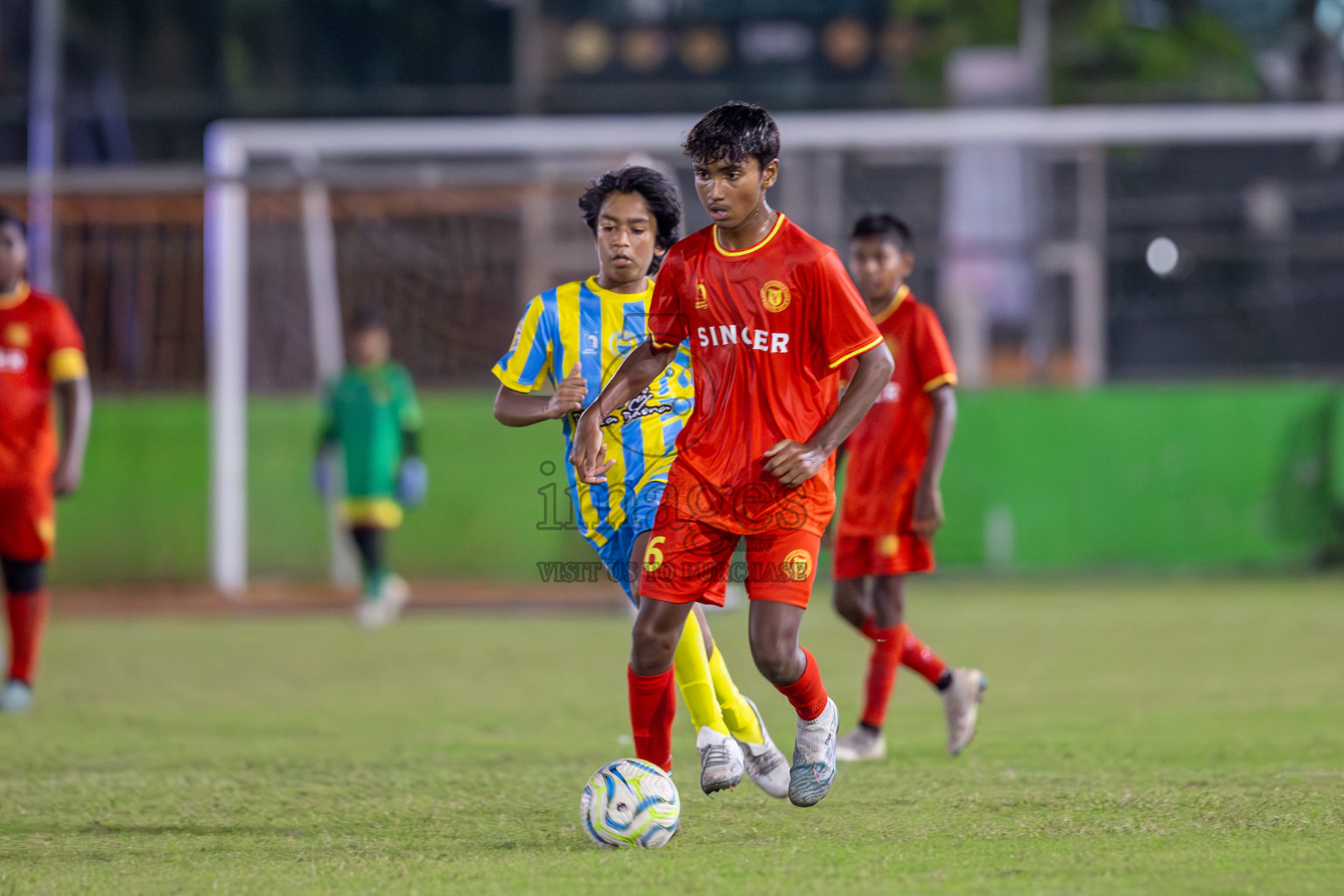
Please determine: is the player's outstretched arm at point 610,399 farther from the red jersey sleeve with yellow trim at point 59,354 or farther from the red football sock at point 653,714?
the red jersey sleeve with yellow trim at point 59,354

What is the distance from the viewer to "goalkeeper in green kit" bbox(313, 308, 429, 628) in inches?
442

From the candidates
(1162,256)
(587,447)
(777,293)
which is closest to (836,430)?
(777,293)

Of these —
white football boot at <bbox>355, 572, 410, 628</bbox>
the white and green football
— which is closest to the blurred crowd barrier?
white football boot at <bbox>355, 572, 410, 628</bbox>

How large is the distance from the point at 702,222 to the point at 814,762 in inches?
343

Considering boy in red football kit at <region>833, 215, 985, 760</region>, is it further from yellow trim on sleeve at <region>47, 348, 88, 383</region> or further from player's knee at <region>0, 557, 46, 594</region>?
player's knee at <region>0, 557, 46, 594</region>

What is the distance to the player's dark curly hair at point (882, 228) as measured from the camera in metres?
5.96

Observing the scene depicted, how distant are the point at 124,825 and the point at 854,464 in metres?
2.91

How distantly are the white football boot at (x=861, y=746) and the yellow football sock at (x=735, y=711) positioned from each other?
1.06 meters

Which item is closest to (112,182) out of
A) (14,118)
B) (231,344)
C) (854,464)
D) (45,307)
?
(231,344)

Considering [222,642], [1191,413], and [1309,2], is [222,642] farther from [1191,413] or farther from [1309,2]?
[1309,2]

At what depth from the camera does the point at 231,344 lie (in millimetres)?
12070

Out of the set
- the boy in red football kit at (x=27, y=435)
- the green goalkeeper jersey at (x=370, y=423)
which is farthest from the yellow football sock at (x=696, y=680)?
the green goalkeeper jersey at (x=370, y=423)

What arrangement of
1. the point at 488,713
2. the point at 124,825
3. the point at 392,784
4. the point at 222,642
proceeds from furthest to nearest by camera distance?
the point at 222,642, the point at 488,713, the point at 392,784, the point at 124,825

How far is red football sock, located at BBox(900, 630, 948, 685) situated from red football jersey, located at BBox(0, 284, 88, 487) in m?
4.05
